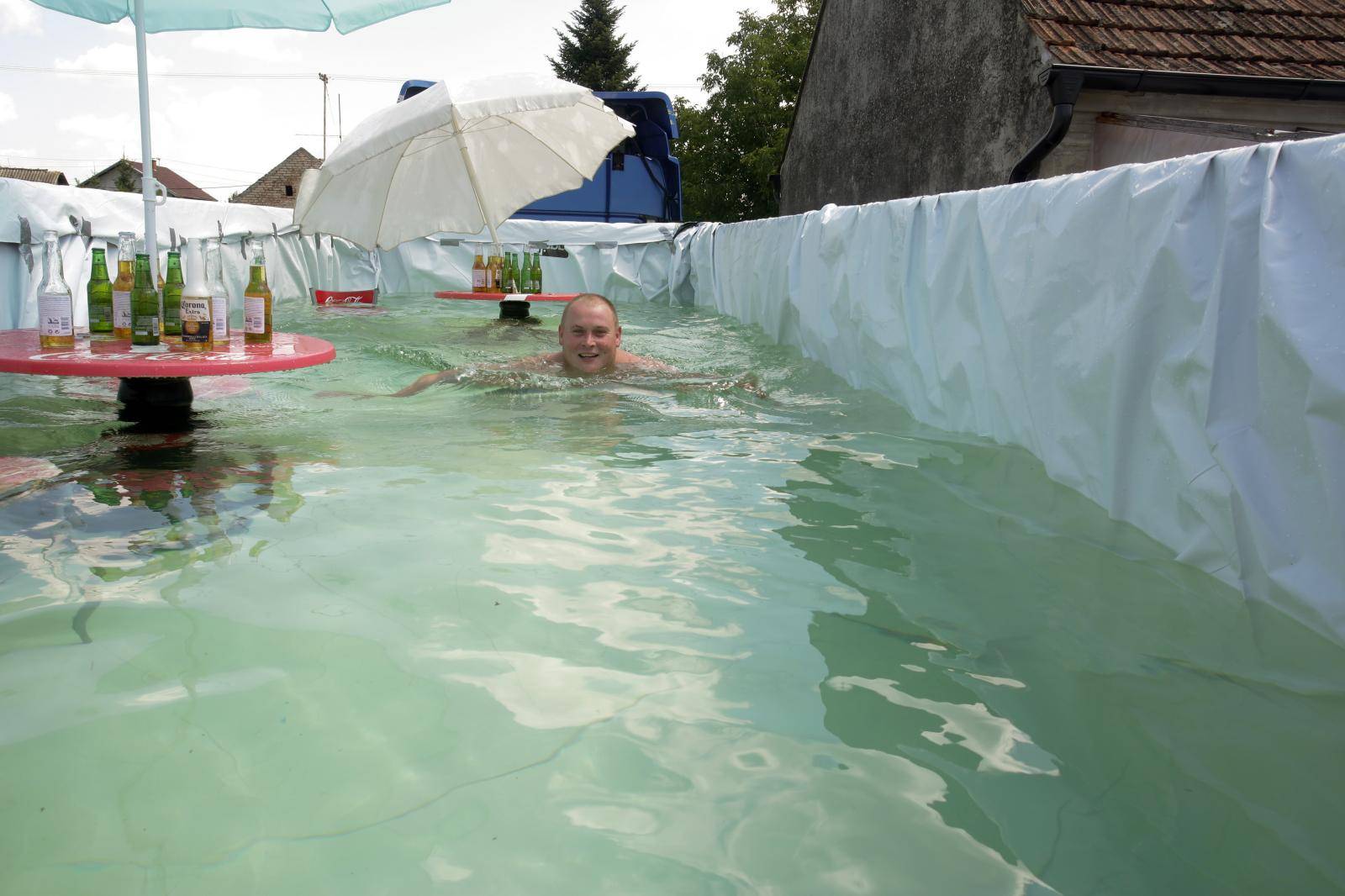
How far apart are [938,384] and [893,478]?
2.24 feet

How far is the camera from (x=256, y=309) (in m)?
3.67

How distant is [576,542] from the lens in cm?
264

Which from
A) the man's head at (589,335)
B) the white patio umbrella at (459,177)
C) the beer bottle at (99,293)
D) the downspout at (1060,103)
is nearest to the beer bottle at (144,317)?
the beer bottle at (99,293)

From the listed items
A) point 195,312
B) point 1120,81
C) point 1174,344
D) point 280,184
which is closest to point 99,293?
point 195,312

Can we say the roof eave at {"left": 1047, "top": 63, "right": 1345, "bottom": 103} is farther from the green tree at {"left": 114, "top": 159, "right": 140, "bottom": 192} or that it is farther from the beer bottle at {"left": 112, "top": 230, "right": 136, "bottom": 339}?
the green tree at {"left": 114, "top": 159, "right": 140, "bottom": 192}

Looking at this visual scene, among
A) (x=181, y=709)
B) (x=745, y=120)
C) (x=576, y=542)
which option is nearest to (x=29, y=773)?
(x=181, y=709)

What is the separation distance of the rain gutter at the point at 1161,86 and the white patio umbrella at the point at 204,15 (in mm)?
5273

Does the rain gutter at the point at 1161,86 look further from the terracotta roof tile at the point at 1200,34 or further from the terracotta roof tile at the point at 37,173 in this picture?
the terracotta roof tile at the point at 37,173

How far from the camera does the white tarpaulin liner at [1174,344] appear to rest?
1846 mm

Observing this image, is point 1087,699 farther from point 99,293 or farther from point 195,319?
point 99,293

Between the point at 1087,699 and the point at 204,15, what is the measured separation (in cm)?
476

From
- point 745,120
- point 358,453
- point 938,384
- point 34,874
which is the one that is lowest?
point 34,874

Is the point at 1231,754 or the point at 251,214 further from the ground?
the point at 251,214

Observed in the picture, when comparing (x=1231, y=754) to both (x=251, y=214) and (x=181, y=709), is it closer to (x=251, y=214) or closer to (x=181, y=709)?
(x=181, y=709)
